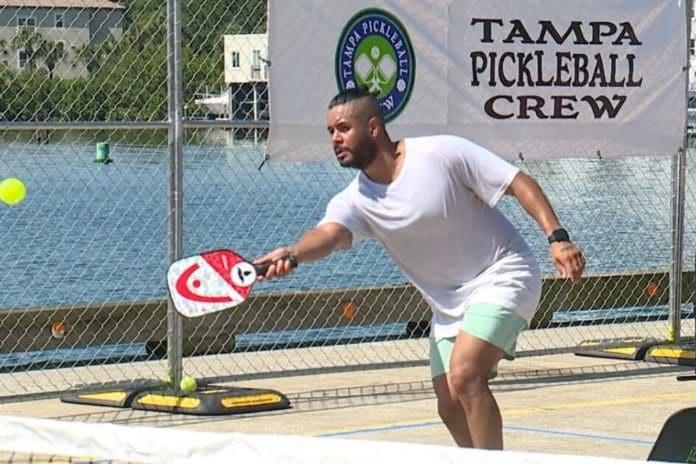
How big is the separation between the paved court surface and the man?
1.87m

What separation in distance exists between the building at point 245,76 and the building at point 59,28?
848mm

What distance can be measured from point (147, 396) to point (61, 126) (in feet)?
5.38

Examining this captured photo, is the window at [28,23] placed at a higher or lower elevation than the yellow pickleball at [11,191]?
higher

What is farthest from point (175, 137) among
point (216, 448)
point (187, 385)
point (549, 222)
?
point (216, 448)

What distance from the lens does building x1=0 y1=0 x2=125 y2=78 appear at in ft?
37.2

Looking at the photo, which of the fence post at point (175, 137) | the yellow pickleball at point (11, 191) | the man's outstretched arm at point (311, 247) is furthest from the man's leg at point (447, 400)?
the fence post at point (175, 137)

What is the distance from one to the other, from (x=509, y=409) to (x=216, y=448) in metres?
5.50

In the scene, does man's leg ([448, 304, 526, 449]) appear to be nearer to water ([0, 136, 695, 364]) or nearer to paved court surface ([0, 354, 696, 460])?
paved court surface ([0, 354, 696, 460])

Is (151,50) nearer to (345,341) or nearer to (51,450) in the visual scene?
(345,341)

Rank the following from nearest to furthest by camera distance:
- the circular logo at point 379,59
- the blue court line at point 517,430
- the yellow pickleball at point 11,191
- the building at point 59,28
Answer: the yellow pickleball at point 11,191 → the blue court line at point 517,430 → the circular logo at point 379,59 → the building at point 59,28

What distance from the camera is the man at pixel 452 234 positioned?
21.7 ft

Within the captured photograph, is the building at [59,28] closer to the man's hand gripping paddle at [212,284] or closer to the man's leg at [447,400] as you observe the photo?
the man's leg at [447,400]

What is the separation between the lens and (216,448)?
15.1 ft

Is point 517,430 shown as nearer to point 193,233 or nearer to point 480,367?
point 480,367
